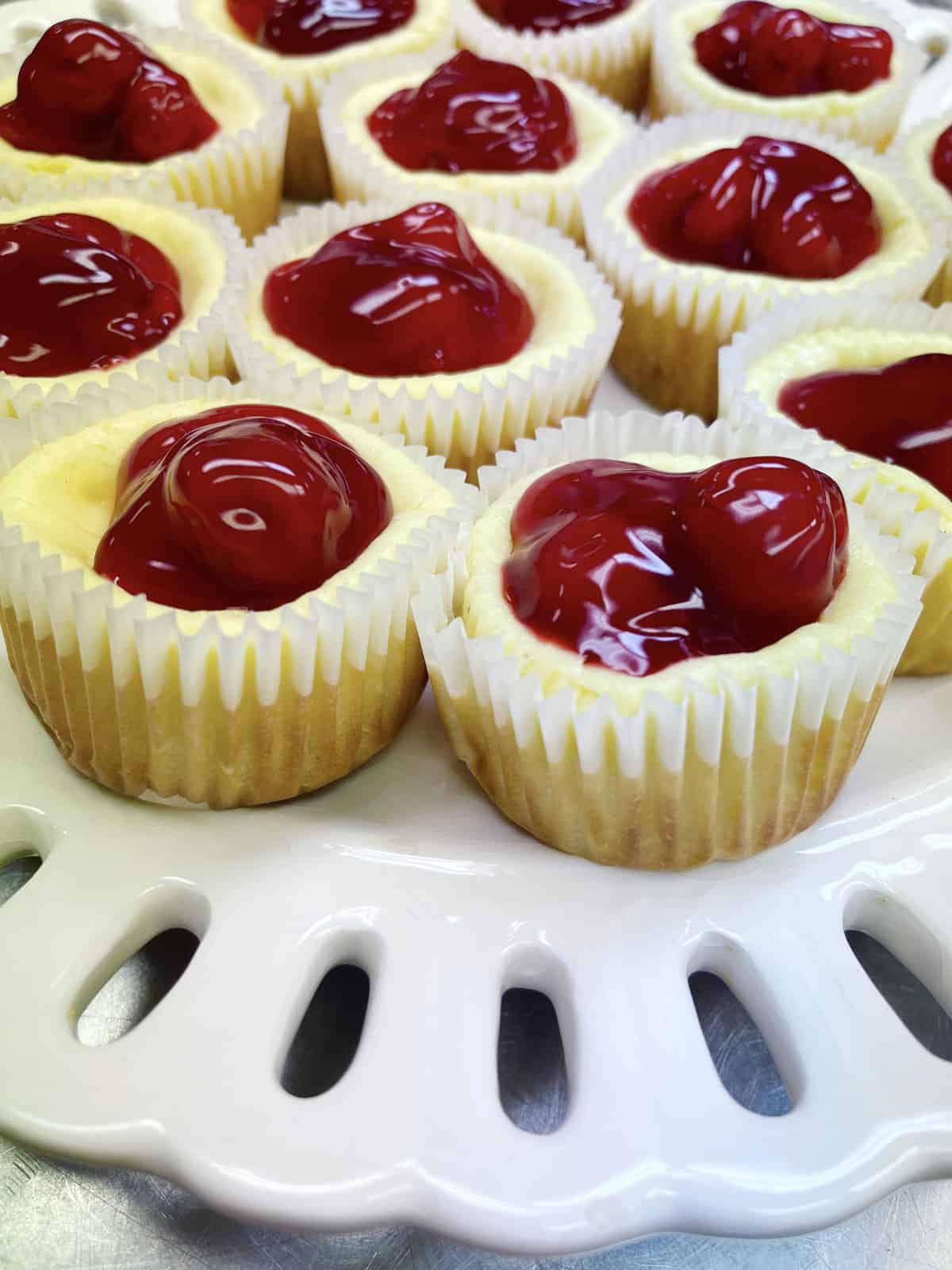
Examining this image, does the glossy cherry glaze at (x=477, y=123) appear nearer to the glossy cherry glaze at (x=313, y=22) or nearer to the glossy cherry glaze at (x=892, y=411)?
the glossy cherry glaze at (x=313, y=22)

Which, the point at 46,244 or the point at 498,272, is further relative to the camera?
the point at 498,272

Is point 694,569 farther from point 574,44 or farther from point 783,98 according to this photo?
point 574,44

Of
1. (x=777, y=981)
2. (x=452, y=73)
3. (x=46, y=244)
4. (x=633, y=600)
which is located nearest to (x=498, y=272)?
(x=452, y=73)

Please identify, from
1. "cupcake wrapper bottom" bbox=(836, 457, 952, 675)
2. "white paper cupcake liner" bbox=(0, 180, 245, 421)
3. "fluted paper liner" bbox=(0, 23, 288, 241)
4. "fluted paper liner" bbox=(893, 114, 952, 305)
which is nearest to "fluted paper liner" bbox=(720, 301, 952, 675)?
"cupcake wrapper bottom" bbox=(836, 457, 952, 675)

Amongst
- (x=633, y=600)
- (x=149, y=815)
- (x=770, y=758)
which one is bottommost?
(x=149, y=815)

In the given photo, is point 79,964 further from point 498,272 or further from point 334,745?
point 498,272

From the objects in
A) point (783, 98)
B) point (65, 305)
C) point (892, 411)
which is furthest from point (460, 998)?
point (783, 98)
